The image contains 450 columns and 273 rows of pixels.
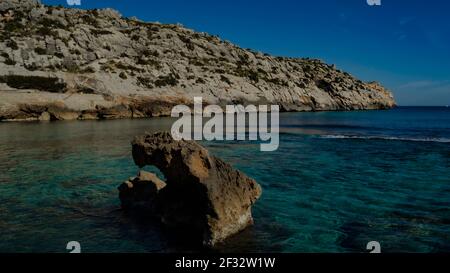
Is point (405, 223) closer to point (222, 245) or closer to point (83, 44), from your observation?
point (222, 245)

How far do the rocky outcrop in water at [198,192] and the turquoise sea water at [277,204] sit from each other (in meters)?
0.42

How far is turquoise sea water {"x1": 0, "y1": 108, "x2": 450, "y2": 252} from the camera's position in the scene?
9.01 meters

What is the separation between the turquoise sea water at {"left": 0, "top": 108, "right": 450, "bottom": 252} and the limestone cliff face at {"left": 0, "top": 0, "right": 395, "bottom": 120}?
37.6 meters

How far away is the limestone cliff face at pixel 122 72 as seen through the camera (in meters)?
58.4

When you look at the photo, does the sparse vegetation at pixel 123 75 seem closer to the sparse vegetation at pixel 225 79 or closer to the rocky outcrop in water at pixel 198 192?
the sparse vegetation at pixel 225 79

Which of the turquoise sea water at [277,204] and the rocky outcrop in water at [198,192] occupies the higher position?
the rocky outcrop in water at [198,192]

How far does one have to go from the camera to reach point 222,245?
8766 mm

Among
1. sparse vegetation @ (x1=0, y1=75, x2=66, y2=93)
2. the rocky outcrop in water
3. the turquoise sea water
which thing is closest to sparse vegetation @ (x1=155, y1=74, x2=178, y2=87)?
sparse vegetation @ (x1=0, y1=75, x2=66, y2=93)

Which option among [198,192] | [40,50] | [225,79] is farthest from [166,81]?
[198,192]

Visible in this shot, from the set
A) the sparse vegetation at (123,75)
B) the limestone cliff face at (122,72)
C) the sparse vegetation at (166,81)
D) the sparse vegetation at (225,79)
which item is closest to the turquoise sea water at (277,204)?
the limestone cliff face at (122,72)

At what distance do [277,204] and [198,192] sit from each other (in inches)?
148

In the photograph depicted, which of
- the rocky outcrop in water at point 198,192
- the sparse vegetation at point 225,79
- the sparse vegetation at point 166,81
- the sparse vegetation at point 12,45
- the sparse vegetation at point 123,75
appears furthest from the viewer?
the sparse vegetation at point 225,79

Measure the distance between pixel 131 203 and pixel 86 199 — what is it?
226 centimetres
